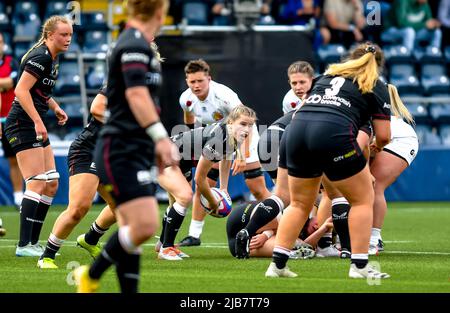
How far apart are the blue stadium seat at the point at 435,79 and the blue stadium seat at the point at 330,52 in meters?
1.72

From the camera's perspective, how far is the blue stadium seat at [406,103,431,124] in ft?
64.3

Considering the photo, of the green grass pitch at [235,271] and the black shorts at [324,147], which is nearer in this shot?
the green grass pitch at [235,271]

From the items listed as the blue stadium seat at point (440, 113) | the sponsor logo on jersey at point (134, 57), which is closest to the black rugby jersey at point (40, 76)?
the sponsor logo on jersey at point (134, 57)

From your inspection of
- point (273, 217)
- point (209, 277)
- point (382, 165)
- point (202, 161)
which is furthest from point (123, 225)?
point (382, 165)

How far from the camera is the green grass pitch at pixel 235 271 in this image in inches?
315

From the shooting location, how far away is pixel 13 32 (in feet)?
65.4

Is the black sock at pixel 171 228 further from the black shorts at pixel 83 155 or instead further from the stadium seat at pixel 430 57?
the stadium seat at pixel 430 57

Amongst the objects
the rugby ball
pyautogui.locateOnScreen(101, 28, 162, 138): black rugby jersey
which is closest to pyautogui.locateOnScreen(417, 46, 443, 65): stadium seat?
the rugby ball

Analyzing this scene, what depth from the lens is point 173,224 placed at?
1066cm

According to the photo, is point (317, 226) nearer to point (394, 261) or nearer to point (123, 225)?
point (394, 261)

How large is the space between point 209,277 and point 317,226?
231 centimetres

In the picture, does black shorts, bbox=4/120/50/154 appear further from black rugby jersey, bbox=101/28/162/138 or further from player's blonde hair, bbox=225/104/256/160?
black rugby jersey, bbox=101/28/162/138

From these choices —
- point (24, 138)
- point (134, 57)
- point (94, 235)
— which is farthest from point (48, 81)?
point (134, 57)

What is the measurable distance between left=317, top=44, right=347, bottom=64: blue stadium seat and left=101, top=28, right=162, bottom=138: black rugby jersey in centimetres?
1319
